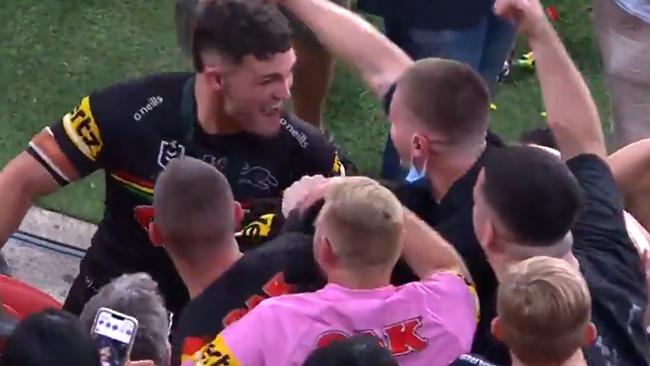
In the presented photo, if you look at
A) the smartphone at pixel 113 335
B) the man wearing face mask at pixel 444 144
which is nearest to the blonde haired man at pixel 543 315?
the man wearing face mask at pixel 444 144

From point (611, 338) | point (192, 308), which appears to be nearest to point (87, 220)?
point (192, 308)

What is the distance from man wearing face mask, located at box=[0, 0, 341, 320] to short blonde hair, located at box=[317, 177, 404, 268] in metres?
0.75

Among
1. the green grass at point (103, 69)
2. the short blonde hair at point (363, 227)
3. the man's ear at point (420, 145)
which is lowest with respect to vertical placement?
the green grass at point (103, 69)

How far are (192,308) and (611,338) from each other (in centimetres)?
102

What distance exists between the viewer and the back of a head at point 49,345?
7.72 ft

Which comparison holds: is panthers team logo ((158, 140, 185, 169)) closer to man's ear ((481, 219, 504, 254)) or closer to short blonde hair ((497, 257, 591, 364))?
man's ear ((481, 219, 504, 254))

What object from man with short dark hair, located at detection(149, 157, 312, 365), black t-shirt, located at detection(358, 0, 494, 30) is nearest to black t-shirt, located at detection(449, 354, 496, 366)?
man with short dark hair, located at detection(149, 157, 312, 365)

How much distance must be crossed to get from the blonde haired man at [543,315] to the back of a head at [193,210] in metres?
0.78

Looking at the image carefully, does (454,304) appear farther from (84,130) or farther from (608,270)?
(84,130)

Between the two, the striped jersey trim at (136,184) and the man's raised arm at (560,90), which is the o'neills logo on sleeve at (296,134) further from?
the man's raised arm at (560,90)

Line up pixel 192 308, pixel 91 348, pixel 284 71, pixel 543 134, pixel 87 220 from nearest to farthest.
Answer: pixel 91 348 → pixel 192 308 → pixel 284 71 → pixel 543 134 → pixel 87 220

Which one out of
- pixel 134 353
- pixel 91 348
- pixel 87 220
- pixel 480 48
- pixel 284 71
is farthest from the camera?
pixel 87 220

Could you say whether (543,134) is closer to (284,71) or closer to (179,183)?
(284,71)

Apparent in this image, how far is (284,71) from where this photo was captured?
12.3 feet
